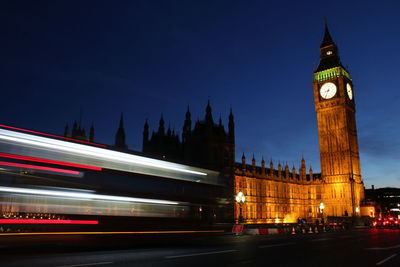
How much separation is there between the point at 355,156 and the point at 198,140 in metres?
33.6

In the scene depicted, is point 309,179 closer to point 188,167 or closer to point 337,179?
point 337,179

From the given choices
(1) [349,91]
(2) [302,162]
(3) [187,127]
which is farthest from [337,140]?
(3) [187,127]

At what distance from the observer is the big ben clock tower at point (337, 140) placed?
6650 cm

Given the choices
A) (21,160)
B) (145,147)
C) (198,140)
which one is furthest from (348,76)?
(21,160)

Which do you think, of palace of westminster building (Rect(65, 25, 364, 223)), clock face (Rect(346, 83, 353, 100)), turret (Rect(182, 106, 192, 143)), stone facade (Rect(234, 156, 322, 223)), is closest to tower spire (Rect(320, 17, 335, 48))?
palace of westminster building (Rect(65, 25, 364, 223))

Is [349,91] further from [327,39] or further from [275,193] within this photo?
[275,193]

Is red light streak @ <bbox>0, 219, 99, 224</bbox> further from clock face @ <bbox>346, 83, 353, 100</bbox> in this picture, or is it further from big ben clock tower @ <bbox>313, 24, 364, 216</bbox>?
clock face @ <bbox>346, 83, 353, 100</bbox>

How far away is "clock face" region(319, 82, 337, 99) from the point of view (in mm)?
71375

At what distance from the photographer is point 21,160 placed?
9.48 metres

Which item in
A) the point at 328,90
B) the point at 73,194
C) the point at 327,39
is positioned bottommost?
the point at 73,194

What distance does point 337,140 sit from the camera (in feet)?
228

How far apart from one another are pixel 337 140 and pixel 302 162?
27.8 feet

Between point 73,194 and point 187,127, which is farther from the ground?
point 187,127

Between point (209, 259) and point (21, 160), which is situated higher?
point (21, 160)
